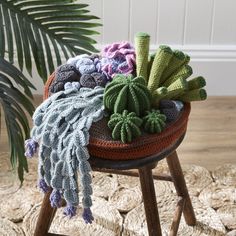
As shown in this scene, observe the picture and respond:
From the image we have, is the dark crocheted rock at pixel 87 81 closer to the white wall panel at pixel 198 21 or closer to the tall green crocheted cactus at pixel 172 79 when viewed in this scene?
the tall green crocheted cactus at pixel 172 79

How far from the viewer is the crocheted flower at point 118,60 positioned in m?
1.22

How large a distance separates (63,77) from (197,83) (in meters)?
0.31

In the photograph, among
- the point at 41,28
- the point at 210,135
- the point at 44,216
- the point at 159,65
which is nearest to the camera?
the point at 159,65

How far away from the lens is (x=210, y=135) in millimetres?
2037

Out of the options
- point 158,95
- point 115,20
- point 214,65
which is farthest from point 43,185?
point 214,65

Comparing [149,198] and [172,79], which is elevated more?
[172,79]

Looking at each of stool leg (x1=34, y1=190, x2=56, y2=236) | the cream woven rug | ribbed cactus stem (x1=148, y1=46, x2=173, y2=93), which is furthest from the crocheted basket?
the cream woven rug

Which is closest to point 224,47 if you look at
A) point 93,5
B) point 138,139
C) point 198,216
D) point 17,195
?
point 93,5

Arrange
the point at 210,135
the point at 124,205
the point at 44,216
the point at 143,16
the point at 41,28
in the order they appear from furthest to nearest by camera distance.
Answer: the point at 143,16 < the point at 210,135 < the point at 124,205 < the point at 41,28 < the point at 44,216

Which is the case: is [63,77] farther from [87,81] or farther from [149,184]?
[149,184]

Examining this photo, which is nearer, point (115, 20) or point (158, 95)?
point (158, 95)

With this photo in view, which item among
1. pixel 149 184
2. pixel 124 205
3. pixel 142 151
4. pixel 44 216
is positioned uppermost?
pixel 142 151

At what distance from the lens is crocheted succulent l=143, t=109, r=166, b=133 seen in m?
1.09

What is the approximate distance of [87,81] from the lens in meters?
1.19
